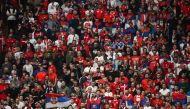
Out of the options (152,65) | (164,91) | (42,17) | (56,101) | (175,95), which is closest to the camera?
(56,101)

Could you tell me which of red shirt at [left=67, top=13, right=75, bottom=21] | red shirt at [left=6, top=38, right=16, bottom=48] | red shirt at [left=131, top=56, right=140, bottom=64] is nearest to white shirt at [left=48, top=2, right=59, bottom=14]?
red shirt at [left=67, top=13, right=75, bottom=21]

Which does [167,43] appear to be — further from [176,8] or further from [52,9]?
→ [52,9]

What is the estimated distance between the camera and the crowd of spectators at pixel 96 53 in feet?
103

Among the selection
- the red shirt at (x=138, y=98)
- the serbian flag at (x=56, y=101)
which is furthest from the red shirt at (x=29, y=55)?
the red shirt at (x=138, y=98)

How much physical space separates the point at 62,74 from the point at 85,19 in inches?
182

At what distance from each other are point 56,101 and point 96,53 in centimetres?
397

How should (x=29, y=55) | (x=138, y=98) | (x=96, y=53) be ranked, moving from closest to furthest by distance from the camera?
(x=138, y=98) → (x=29, y=55) → (x=96, y=53)

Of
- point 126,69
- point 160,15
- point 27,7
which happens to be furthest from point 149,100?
point 27,7

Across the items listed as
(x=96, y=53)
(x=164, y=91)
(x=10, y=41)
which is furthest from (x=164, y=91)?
(x=10, y=41)

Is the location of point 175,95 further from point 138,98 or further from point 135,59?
point 135,59

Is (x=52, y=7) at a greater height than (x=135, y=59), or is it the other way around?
(x=52, y=7)

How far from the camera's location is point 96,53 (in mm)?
34312

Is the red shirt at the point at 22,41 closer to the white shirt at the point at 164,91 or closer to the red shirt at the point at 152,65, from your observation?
the red shirt at the point at 152,65

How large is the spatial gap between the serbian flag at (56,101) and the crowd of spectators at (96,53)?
0.25 meters
